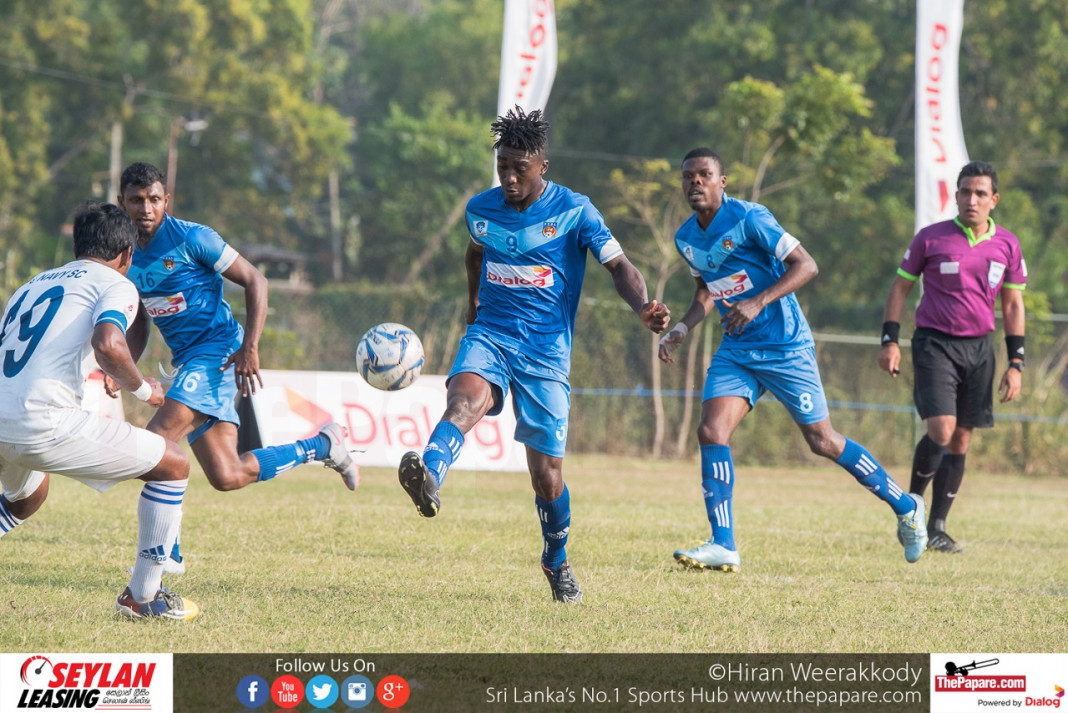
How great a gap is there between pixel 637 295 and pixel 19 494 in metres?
3.10

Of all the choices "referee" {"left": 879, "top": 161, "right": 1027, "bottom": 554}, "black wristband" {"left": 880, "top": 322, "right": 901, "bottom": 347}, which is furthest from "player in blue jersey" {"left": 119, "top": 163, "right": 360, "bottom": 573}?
"referee" {"left": 879, "top": 161, "right": 1027, "bottom": 554}

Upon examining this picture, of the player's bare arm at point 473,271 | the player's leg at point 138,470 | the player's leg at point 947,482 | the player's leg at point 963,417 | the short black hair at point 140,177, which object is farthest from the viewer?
the player's leg at point 947,482

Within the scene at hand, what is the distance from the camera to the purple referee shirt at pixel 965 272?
9.10 metres

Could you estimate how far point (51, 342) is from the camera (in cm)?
525

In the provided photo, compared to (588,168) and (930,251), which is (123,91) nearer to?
(588,168)

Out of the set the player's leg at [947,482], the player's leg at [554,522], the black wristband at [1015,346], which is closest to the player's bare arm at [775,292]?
the player's leg at [554,522]

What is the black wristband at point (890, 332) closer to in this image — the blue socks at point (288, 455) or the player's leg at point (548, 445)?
the player's leg at point (548, 445)

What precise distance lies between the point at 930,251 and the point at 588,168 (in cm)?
3042

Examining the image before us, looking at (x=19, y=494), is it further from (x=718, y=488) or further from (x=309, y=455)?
(x=718, y=488)

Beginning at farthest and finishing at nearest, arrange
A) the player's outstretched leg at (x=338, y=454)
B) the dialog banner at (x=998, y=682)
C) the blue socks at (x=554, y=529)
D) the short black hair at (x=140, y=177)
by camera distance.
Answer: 1. the player's outstretched leg at (x=338, y=454)
2. the short black hair at (x=140, y=177)
3. the blue socks at (x=554, y=529)
4. the dialog banner at (x=998, y=682)

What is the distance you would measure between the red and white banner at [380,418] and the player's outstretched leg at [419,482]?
8.62 m

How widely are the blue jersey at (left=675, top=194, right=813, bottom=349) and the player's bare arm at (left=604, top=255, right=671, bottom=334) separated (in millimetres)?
1345

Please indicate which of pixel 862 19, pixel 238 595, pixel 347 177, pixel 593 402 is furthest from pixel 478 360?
pixel 347 177

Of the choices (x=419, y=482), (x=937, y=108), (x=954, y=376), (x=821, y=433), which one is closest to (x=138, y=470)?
(x=419, y=482)
